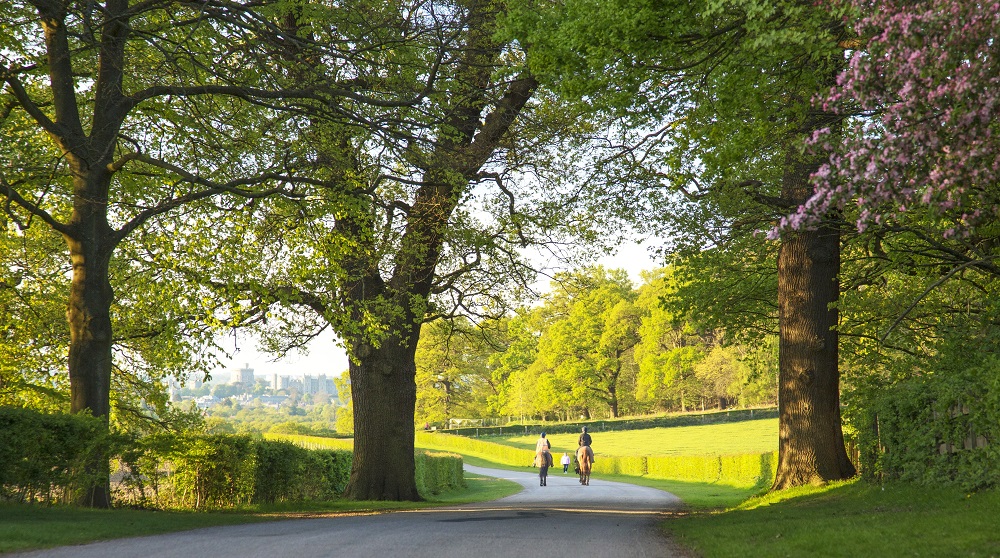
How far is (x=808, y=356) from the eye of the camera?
15.2 m

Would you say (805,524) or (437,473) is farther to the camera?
(437,473)

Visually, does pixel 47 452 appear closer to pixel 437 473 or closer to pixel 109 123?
pixel 109 123

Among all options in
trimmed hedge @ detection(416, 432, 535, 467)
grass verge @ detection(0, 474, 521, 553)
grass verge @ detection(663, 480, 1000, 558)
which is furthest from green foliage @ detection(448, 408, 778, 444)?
grass verge @ detection(0, 474, 521, 553)

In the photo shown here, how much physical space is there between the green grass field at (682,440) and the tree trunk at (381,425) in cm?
3375

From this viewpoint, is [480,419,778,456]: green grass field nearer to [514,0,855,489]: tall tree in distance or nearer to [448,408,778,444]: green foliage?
[448,408,778,444]: green foliage

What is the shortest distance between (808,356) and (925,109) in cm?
955

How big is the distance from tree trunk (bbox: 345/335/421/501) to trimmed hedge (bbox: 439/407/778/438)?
5824cm

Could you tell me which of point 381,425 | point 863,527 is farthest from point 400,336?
point 863,527

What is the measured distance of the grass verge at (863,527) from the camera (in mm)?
7355

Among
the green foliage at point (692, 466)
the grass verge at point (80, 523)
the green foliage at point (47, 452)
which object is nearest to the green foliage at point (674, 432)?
the green foliage at point (692, 466)

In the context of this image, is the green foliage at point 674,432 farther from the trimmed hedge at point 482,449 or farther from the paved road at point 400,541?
the paved road at point 400,541

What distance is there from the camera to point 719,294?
19.4 metres

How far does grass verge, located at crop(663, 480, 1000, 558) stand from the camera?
7.36m

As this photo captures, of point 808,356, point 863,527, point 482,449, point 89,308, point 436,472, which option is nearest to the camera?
point 863,527
